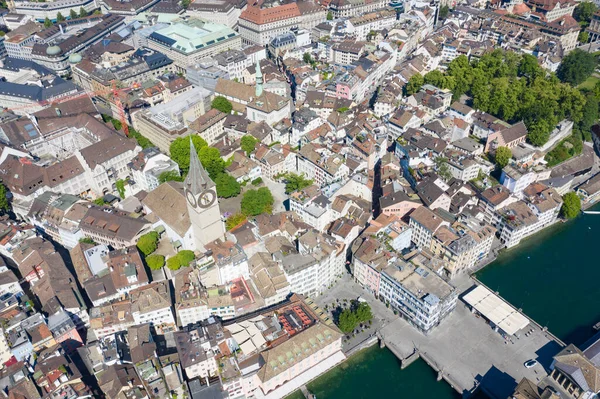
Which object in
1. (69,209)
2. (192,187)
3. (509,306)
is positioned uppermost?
(192,187)

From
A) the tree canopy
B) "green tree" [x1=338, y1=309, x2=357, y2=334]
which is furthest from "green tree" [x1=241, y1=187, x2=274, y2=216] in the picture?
the tree canopy

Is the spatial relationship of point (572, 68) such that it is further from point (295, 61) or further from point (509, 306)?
point (509, 306)

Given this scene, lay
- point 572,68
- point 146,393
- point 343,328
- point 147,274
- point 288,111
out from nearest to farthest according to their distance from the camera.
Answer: point 146,393, point 343,328, point 147,274, point 288,111, point 572,68

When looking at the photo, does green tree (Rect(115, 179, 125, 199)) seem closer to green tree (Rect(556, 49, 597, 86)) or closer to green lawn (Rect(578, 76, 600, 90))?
green tree (Rect(556, 49, 597, 86))

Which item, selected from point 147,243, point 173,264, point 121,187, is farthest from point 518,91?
point 121,187

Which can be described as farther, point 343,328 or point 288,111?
point 288,111

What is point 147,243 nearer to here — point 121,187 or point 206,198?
point 206,198

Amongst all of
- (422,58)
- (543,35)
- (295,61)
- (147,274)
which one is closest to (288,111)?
(295,61)
